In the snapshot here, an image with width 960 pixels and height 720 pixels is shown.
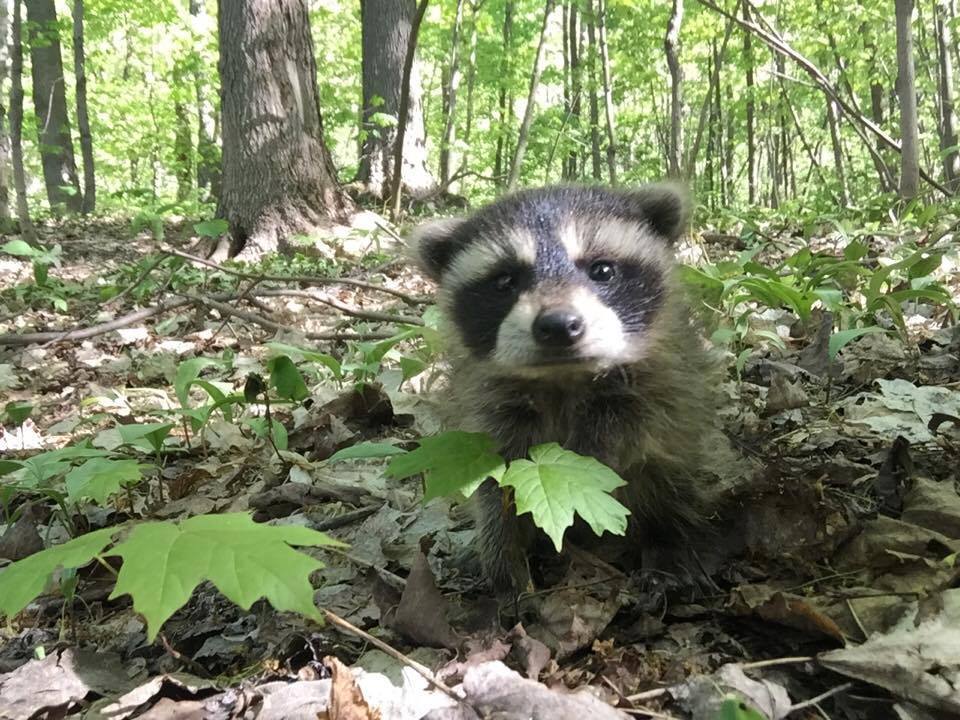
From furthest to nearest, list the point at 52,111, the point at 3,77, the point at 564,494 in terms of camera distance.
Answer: the point at 52,111 → the point at 3,77 → the point at 564,494

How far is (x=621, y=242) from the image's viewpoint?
2.88 meters

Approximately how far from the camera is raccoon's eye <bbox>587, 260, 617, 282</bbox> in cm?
273

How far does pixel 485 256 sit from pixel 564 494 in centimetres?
138

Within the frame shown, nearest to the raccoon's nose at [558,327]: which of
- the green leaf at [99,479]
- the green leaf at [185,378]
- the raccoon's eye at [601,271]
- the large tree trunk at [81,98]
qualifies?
the raccoon's eye at [601,271]

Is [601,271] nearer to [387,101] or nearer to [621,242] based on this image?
[621,242]

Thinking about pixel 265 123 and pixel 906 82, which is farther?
pixel 265 123

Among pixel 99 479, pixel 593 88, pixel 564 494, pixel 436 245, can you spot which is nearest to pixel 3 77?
pixel 436 245

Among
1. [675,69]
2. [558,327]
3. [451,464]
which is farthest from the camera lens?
[675,69]

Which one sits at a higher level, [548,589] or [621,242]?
[621,242]

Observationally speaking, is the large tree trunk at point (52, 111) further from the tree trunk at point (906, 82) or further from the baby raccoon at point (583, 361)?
the baby raccoon at point (583, 361)

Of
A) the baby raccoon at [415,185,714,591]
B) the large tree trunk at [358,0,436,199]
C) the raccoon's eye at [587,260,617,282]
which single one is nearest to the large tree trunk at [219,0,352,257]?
the large tree trunk at [358,0,436,199]

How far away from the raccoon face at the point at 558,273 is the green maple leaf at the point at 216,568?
1.08 meters

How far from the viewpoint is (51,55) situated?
1812cm

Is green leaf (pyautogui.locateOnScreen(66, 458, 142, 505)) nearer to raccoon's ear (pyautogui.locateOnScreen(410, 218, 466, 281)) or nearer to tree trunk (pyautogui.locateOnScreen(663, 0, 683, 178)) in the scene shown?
raccoon's ear (pyautogui.locateOnScreen(410, 218, 466, 281))
